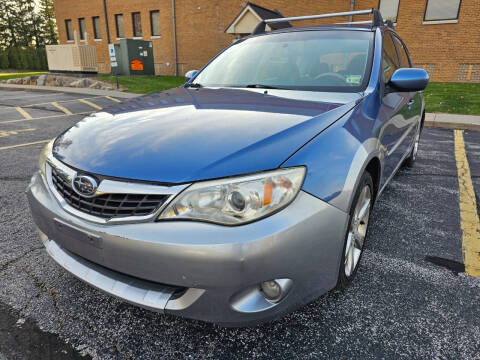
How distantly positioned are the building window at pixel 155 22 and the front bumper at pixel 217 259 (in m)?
25.0

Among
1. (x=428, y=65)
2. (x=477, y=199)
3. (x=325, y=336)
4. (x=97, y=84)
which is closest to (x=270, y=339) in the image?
(x=325, y=336)

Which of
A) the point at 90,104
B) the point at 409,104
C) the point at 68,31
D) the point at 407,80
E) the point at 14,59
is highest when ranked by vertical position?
the point at 68,31

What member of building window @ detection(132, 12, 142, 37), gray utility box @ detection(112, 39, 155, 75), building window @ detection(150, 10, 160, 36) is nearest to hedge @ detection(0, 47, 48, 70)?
building window @ detection(132, 12, 142, 37)

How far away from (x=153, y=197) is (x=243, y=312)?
0.61m

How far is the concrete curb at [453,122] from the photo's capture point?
7.68 metres

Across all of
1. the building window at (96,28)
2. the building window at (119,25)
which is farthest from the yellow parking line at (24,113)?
the building window at (96,28)

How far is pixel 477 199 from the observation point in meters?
3.56

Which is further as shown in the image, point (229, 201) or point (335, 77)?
point (335, 77)

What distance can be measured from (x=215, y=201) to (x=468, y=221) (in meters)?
2.72

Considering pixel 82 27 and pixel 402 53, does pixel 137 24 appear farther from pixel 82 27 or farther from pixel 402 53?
pixel 402 53

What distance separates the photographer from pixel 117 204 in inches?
59.2

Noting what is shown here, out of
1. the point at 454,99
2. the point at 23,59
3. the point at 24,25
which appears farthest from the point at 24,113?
the point at 24,25

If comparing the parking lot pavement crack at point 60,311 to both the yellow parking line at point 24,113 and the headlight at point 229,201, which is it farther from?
the yellow parking line at point 24,113

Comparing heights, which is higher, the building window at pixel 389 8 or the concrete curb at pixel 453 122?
the building window at pixel 389 8
